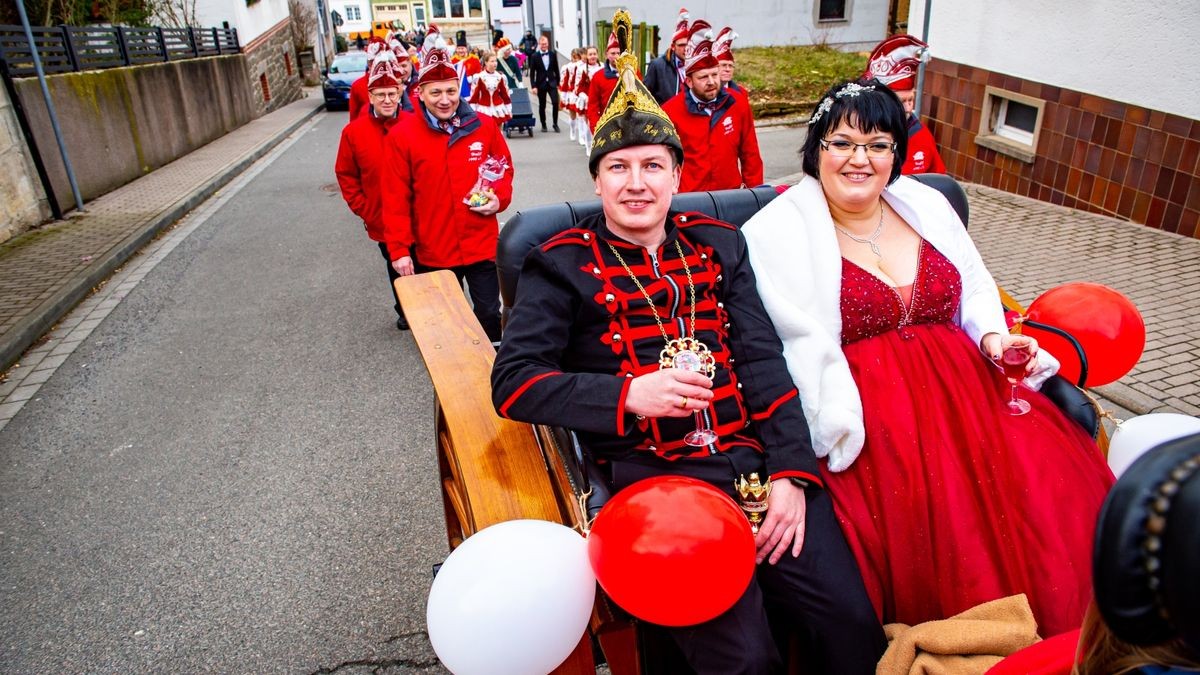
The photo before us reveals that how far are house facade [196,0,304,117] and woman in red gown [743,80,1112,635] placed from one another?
19708 mm

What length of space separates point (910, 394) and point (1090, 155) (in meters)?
6.03

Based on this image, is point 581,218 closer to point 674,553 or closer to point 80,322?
point 674,553

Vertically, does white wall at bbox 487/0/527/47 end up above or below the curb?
above

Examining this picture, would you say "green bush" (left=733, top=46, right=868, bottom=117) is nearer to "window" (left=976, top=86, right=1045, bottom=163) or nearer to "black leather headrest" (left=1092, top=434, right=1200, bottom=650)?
"window" (left=976, top=86, right=1045, bottom=163)

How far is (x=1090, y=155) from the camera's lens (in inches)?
260

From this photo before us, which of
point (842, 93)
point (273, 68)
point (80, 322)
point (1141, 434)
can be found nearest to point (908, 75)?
point (842, 93)

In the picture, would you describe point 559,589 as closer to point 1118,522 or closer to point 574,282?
point 574,282

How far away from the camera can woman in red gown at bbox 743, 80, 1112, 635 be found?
1794 mm

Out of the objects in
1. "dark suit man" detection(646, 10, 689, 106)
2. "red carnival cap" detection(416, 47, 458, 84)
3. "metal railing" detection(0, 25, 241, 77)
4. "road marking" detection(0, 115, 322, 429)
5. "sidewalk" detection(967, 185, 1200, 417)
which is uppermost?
"metal railing" detection(0, 25, 241, 77)

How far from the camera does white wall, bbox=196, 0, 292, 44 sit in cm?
1838

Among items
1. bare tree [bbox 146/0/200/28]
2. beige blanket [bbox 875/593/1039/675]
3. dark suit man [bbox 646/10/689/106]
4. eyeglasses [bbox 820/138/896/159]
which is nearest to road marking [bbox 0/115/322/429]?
eyeglasses [bbox 820/138/896/159]

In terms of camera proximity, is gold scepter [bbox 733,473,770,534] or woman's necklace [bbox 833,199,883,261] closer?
gold scepter [bbox 733,473,770,534]

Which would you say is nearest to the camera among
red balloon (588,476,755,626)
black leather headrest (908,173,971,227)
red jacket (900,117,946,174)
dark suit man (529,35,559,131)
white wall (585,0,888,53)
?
red balloon (588,476,755,626)

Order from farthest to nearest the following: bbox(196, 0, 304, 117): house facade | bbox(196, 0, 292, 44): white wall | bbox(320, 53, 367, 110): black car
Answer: bbox(320, 53, 367, 110): black car → bbox(196, 0, 304, 117): house facade → bbox(196, 0, 292, 44): white wall
